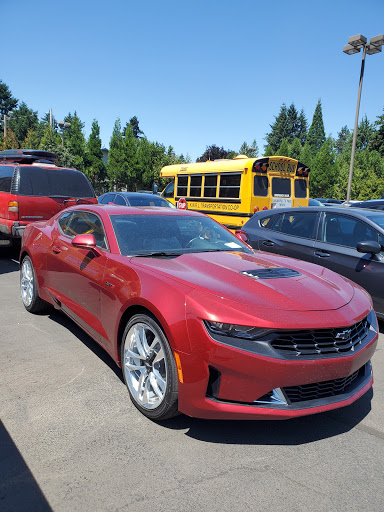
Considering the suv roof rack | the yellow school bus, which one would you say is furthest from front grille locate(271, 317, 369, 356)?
the yellow school bus

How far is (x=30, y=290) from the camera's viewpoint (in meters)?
5.07

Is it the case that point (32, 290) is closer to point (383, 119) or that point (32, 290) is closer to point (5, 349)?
point (5, 349)

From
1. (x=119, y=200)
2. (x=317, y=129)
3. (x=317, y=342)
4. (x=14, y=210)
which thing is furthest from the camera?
(x=317, y=129)

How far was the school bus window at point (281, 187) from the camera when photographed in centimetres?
1224

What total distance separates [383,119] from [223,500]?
57.1 metres

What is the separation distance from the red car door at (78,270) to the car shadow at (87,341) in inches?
14.1

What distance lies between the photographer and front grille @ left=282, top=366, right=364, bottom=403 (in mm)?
2443

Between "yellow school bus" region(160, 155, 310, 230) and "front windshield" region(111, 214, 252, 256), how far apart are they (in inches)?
302

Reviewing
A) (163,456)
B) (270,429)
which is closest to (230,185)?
(270,429)

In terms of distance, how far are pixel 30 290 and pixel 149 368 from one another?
2.82 metres

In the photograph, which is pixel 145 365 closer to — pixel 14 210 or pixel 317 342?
pixel 317 342

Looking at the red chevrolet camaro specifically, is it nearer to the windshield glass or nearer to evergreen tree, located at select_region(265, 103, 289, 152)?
the windshield glass

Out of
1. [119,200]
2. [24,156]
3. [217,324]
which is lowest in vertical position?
[217,324]

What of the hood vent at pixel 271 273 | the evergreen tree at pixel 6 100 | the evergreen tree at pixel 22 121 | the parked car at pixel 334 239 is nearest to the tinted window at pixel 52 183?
the parked car at pixel 334 239
